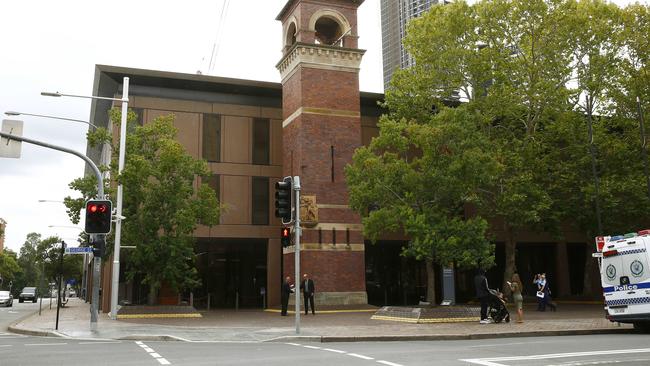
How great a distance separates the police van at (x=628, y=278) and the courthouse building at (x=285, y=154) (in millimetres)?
15281

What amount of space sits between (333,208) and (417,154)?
25.1 ft

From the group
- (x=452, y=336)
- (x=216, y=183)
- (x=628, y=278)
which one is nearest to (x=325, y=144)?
(x=216, y=183)

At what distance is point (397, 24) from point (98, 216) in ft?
91.6

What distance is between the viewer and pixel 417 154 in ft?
119

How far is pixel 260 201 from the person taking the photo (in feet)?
114

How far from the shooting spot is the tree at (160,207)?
82.6 ft

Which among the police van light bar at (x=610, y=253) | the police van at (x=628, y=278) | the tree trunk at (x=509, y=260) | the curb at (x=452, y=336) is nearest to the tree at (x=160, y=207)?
the curb at (x=452, y=336)

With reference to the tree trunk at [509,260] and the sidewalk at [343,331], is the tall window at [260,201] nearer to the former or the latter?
the tree trunk at [509,260]

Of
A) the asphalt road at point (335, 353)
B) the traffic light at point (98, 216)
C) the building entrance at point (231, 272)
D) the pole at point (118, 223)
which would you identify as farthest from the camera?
the building entrance at point (231, 272)

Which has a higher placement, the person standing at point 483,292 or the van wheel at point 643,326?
the person standing at point 483,292

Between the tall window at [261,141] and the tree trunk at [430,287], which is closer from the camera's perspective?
the tree trunk at [430,287]

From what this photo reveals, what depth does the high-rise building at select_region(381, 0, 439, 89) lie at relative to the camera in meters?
39.3

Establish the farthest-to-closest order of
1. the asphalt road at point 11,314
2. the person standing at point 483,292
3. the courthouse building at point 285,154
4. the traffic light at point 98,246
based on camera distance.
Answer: the courthouse building at point 285,154 < the asphalt road at point 11,314 < the person standing at point 483,292 < the traffic light at point 98,246

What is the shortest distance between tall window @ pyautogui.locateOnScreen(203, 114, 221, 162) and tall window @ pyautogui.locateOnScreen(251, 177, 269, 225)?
2.59m
